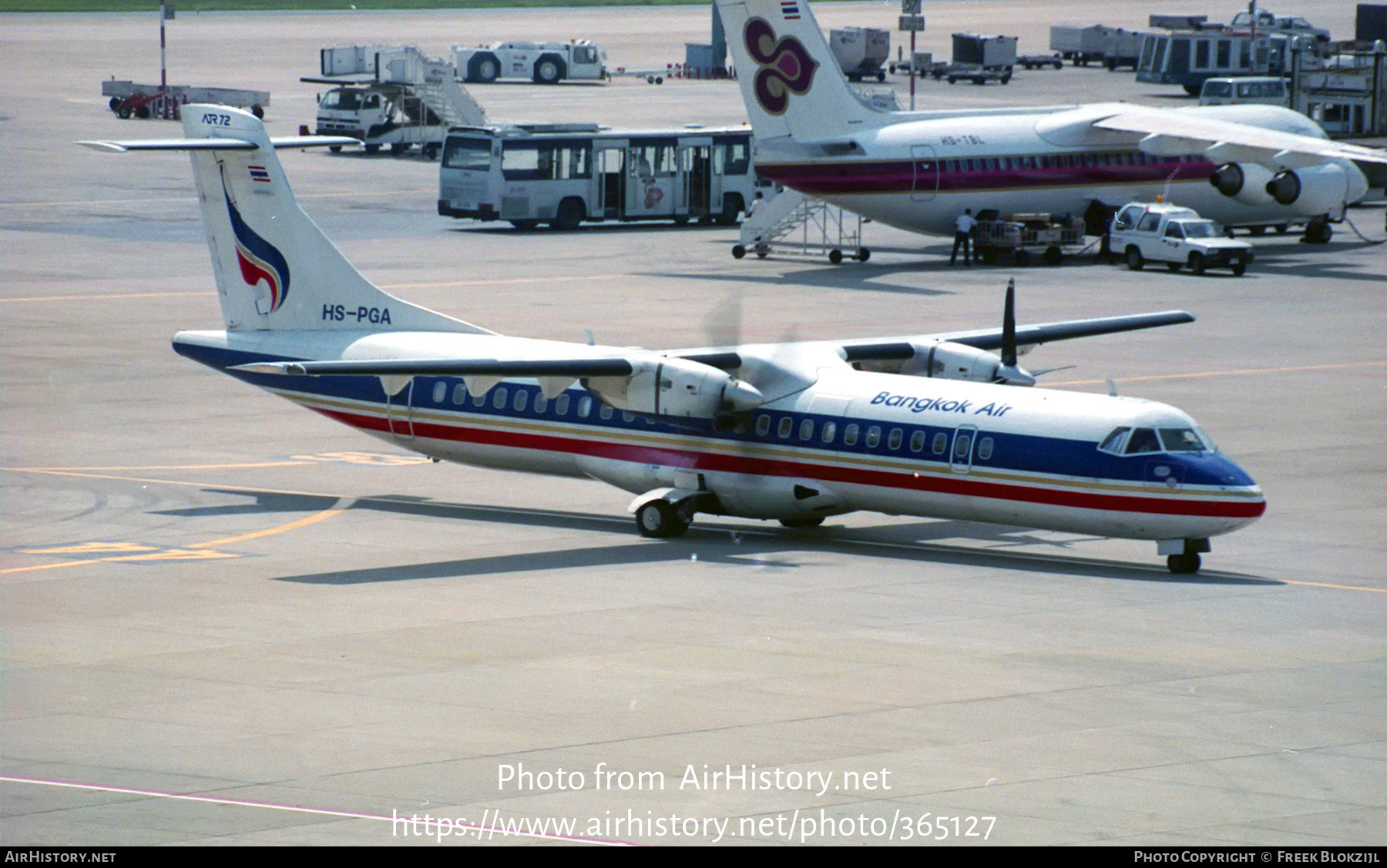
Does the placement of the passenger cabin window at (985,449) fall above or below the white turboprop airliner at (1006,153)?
below

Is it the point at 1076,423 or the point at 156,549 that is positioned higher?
the point at 1076,423

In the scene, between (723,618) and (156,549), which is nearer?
(723,618)

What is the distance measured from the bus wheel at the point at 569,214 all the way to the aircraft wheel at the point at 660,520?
40.9m

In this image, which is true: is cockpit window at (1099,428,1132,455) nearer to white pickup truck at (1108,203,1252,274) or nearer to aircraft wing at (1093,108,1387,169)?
white pickup truck at (1108,203,1252,274)

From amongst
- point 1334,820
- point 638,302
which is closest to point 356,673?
point 1334,820

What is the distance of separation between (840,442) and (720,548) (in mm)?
2366

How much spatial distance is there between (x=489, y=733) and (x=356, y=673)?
295 centimetres

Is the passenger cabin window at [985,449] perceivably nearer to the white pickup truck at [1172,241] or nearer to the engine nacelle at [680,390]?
the engine nacelle at [680,390]

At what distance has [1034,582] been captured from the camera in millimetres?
26484

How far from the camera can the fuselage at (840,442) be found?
86.9ft

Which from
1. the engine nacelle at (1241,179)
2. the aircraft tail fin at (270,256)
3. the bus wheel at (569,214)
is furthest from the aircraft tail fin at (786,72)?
the aircraft tail fin at (270,256)

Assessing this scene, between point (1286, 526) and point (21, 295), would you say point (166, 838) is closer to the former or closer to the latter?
point (1286, 526)

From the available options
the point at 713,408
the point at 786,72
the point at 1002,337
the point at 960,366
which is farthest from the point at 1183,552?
the point at 786,72

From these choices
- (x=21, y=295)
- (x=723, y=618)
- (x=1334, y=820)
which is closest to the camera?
(x=1334, y=820)
